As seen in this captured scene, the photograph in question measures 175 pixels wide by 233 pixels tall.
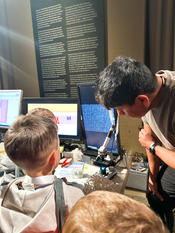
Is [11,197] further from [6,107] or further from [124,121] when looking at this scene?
[6,107]

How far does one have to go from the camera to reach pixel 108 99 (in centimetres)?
96

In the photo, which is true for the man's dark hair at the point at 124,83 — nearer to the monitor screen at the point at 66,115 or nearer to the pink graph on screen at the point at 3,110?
the monitor screen at the point at 66,115

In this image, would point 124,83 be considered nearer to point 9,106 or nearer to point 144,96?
point 144,96

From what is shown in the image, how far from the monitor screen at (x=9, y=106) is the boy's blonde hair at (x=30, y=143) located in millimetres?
1140

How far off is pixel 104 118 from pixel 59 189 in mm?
752

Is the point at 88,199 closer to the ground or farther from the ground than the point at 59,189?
farther from the ground

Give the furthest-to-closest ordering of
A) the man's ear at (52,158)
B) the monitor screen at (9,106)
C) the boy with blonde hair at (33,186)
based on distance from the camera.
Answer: the monitor screen at (9,106) → the man's ear at (52,158) → the boy with blonde hair at (33,186)

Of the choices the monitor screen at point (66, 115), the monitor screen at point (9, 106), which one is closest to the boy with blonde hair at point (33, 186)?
the monitor screen at point (66, 115)

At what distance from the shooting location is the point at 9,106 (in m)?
1.96

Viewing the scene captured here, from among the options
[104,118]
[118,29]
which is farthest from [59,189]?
[118,29]

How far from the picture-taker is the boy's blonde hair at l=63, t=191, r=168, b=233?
0.34 m

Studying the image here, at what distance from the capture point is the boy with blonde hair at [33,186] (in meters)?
0.70

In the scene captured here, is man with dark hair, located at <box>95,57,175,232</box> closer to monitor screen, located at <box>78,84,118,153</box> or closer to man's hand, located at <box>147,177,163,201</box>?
monitor screen, located at <box>78,84,118,153</box>

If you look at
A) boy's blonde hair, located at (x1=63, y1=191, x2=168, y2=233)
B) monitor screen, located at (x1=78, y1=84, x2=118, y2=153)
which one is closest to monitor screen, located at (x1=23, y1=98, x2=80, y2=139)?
monitor screen, located at (x1=78, y1=84, x2=118, y2=153)
